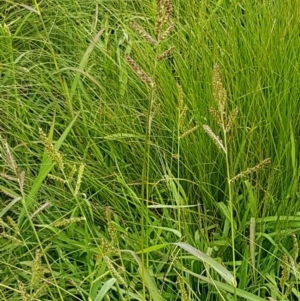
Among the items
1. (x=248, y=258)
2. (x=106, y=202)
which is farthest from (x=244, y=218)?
(x=106, y=202)

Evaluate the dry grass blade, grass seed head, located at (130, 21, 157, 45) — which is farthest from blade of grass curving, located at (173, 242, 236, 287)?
grass seed head, located at (130, 21, 157, 45)

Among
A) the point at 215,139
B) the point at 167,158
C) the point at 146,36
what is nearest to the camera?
the point at 146,36

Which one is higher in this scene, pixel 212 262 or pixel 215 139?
pixel 215 139

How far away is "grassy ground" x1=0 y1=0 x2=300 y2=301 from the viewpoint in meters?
1.32

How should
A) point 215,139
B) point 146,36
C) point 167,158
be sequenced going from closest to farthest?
point 146,36
point 215,139
point 167,158

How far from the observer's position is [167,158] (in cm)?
155

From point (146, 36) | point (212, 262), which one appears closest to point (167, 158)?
point (212, 262)

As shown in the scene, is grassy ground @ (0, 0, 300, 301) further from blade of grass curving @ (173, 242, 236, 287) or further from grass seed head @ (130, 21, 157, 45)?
grass seed head @ (130, 21, 157, 45)

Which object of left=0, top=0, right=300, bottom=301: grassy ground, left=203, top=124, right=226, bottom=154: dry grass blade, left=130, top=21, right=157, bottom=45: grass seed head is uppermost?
left=130, top=21, right=157, bottom=45: grass seed head

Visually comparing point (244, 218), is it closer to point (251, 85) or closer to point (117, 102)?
point (251, 85)

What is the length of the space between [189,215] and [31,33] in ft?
3.35

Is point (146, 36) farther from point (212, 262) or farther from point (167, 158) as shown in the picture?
point (167, 158)

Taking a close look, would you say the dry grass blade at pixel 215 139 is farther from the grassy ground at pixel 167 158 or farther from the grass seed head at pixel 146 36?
the grassy ground at pixel 167 158

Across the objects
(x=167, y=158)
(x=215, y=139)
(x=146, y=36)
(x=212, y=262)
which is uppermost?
(x=146, y=36)
